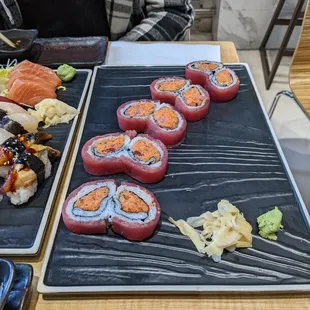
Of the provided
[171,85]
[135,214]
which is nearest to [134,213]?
[135,214]

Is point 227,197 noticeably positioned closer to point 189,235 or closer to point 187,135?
point 189,235

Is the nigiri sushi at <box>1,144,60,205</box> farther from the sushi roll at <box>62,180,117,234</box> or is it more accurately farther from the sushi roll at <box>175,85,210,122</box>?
the sushi roll at <box>175,85,210,122</box>

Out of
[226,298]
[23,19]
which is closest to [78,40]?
[23,19]

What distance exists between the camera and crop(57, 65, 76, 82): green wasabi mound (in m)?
1.75

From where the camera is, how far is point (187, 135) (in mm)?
1479

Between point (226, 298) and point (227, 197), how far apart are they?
1.12 feet

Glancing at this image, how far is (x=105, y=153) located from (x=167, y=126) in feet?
0.84

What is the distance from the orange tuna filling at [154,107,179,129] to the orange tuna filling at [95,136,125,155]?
160 mm

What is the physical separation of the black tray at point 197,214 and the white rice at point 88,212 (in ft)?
0.17

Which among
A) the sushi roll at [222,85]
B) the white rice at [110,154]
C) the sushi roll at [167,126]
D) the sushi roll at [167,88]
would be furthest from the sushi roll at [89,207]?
the sushi roll at [222,85]

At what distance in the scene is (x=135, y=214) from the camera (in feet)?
3.59

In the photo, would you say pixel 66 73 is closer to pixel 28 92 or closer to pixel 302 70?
pixel 28 92

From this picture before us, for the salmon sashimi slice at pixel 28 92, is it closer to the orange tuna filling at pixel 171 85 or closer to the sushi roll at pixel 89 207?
the orange tuna filling at pixel 171 85

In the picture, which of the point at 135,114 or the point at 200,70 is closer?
the point at 135,114
